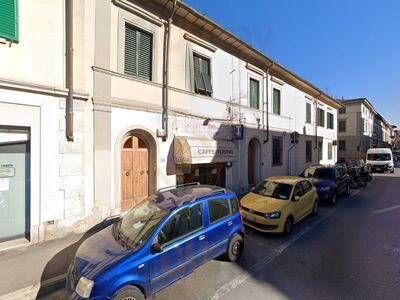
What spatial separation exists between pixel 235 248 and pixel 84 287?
304cm

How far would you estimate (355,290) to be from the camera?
12.8 ft

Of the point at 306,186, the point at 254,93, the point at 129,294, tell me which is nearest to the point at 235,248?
the point at 129,294

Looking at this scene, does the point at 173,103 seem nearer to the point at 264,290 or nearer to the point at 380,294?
the point at 264,290

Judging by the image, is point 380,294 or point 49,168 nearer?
point 380,294

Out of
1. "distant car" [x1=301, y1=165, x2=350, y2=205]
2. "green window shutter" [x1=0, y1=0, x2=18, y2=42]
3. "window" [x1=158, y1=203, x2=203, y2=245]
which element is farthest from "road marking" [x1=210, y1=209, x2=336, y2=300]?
"green window shutter" [x1=0, y1=0, x2=18, y2=42]

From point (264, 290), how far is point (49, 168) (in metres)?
5.56

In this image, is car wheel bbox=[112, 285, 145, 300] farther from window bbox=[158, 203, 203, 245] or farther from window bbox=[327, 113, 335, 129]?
window bbox=[327, 113, 335, 129]

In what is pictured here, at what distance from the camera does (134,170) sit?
751cm

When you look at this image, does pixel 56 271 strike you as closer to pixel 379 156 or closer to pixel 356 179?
pixel 356 179

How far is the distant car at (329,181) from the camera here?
971cm

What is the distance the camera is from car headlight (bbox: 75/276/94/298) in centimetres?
289

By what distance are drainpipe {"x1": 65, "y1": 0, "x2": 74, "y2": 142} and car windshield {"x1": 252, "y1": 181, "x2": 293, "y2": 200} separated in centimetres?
587

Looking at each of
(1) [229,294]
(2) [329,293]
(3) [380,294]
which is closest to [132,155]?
(1) [229,294]

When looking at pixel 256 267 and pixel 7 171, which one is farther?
pixel 7 171
